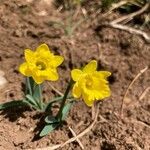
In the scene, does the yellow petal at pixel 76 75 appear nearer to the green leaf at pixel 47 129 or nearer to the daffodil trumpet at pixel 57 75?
the daffodil trumpet at pixel 57 75

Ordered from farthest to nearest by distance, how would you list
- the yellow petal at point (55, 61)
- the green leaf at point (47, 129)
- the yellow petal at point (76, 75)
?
the green leaf at point (47, 129) → the yellow petal at point (55, 61) → the yellow petal at point (76, 75)

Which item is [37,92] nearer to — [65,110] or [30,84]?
[30,84]

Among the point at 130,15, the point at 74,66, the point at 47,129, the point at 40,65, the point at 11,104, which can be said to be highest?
the point at 130,15

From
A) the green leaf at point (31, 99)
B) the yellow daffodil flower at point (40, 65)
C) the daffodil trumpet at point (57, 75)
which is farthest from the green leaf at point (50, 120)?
the yellow daffodil flower at point (40, 65)

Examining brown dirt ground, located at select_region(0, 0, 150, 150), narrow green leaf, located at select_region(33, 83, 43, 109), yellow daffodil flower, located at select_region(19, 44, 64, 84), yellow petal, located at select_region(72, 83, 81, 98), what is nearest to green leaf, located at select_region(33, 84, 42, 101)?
narrow green leaf, located at select_region(33, 83, 43, 109)

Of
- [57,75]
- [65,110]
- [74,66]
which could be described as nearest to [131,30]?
[74,66]

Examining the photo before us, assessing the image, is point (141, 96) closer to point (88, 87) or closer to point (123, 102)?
point (123, 102)

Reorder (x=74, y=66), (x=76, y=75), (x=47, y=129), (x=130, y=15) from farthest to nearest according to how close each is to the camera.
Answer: (x=130, y=15)
(x=74, y=66)
(x=47, y=129)
(x=76, y=75)
